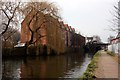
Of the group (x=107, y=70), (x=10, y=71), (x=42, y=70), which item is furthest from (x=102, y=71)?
(x=10, y=71)

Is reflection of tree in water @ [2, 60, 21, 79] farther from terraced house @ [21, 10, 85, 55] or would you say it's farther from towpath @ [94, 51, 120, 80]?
terraced house @ [21, 10, 85, 55]

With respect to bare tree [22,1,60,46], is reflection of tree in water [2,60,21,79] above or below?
below

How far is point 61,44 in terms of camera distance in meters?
54.1

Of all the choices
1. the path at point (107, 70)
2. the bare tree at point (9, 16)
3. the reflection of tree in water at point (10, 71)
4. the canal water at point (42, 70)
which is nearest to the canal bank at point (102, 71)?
the path at point (107, 70)

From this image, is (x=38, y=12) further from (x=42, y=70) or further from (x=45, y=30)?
(x=42, y=70)

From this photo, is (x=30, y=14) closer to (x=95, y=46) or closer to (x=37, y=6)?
(x=37, y=6)

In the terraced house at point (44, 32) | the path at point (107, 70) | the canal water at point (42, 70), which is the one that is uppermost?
the terraced house at point (44, 32)

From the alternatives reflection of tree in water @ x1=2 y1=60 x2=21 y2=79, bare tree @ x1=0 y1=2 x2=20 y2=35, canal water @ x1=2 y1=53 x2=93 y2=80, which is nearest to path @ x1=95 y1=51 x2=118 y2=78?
canal water @ x1=2 y1=53 x2=93 y2=80

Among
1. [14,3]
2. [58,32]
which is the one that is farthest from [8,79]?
[58,32]

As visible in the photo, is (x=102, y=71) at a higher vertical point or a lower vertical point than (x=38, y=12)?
lower

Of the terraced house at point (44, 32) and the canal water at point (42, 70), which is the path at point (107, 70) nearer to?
the canal water at point (42, 70)

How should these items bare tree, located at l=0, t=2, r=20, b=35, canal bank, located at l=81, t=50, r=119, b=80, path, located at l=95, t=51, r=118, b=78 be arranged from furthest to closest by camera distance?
bare tree, located at l=0, t=2, r=20, b=35
path, located at l=95, t=51, r=118, b=78
canal bank, located at l=81, t=50, r=119, b=80

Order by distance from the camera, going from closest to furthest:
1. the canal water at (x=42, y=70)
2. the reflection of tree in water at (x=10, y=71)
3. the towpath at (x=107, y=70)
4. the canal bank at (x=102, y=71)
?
1. the canal bank at (x=102, y=71)
2. the towpath at (x=107, y=70)
3. the reflection of tree in water at (x=10, y=71)
4. the canal water at (x=42, y=70)

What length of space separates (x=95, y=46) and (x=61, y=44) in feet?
176
